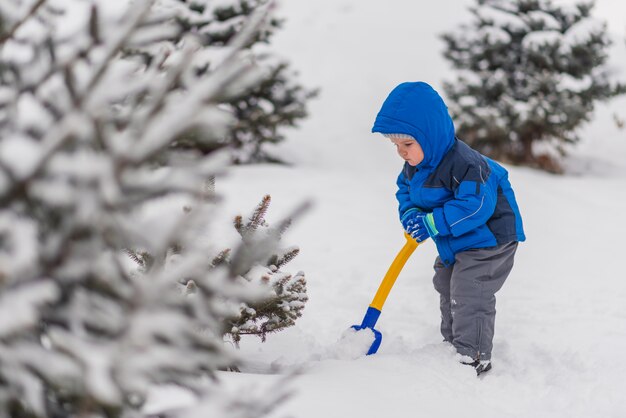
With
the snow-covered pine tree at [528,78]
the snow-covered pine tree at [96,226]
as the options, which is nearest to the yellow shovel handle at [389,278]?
the snow-covered pine tree at [96,226]

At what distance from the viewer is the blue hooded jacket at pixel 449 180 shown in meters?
3.64

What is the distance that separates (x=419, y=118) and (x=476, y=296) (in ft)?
3.59

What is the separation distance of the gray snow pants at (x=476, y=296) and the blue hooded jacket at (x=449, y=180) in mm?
79

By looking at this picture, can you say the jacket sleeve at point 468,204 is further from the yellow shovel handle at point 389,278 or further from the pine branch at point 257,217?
the pine branch at point 257,217

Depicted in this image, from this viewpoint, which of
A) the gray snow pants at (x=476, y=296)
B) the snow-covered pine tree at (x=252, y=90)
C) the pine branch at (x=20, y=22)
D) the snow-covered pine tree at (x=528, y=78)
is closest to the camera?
the pine branch at (x=20, y=22)

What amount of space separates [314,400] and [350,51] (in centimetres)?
1356

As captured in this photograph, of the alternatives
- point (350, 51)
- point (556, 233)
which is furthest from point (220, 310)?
point (350, 51)

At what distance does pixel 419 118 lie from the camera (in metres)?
3.62

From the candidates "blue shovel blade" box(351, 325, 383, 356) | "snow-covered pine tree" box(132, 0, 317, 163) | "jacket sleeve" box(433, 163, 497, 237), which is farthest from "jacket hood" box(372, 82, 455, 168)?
"snow-covered pine tree" box(132, 0, 317, 163)

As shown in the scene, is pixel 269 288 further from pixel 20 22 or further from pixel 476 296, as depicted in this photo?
pixel 20 22

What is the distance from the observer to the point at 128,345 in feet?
3.76

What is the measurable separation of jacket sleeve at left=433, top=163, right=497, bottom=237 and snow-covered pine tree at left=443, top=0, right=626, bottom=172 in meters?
6.31

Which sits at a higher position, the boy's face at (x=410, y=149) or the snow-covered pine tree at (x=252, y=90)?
the boy's face at (x=410, y=149)

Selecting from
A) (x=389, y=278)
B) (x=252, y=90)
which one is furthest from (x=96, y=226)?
(x=252, y=90)
